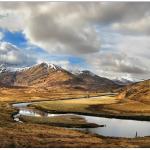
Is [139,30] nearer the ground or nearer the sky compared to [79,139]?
nearer the sky

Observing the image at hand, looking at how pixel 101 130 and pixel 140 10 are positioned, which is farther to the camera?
pixel 101 130

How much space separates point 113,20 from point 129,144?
63.7 feet

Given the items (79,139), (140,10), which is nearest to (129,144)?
(79,139)

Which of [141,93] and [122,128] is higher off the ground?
[141,93]

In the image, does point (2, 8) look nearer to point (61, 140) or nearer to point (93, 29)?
point (93, 29)

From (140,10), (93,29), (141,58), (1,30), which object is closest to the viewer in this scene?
(140,10)

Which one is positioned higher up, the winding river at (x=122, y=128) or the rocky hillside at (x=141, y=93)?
the rocky hillside at (x=141, y=93)

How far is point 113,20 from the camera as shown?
2160 inches

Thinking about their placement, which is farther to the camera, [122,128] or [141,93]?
[141,93]

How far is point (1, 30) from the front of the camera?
63906 millimetres

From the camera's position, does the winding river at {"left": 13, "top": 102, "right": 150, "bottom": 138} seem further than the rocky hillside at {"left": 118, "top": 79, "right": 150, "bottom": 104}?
No

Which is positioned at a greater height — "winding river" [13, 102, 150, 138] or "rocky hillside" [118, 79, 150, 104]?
"rocky hillside" [118, 79, 150, 104]

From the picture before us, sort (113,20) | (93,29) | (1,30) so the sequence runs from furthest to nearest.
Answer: (1,30) → (93,29) → (113,20)

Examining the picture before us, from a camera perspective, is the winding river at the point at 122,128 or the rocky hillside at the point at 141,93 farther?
the rocky hillside at the point at 141,93
